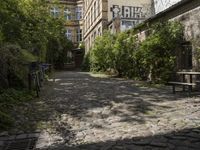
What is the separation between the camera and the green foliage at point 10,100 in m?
6.65

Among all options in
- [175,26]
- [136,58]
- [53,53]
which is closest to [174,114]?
[175,26]

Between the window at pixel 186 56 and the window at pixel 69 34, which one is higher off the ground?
the window at pixel 69 34

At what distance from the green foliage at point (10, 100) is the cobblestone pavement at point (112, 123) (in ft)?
0.86

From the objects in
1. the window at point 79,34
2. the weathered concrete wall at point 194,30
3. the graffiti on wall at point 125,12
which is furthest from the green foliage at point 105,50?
the window at point 79,34

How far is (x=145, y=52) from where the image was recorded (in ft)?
49.4

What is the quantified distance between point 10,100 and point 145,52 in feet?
26.0

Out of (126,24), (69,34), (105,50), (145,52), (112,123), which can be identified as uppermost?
(69,34)

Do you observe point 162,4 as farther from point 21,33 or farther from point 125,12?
point 125,12

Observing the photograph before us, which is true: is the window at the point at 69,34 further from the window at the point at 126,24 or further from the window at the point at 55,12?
the window at the point at 55,12

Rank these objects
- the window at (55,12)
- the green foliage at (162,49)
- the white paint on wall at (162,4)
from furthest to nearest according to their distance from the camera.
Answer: the window at (55,12) < the white paint on wall at (162,4) < the green foliage at (162,49)

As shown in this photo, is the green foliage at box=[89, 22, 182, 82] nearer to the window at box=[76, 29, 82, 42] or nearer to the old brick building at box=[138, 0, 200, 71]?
the old brick building at box=[138, 0, 200, 71]

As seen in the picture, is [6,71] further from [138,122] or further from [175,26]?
[175,26]

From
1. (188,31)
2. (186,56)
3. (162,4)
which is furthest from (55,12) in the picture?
(188,31)

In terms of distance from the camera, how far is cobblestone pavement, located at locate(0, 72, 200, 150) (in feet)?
16.9
